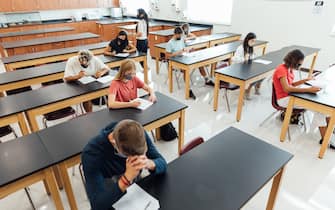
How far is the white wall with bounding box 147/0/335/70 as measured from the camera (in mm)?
4926

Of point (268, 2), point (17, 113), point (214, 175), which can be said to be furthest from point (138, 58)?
point (268, 2)

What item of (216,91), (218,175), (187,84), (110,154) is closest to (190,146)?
(218,175)

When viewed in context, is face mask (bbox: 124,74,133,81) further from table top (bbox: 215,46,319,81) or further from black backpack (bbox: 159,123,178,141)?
table top (bbox: 215,46,319,81)

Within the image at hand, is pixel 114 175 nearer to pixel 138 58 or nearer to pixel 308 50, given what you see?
pixel 138 58

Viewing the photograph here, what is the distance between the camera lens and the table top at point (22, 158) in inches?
57.0

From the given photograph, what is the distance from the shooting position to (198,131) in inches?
126

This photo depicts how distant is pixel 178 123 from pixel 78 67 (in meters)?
1.58

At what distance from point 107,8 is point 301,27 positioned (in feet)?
23.0

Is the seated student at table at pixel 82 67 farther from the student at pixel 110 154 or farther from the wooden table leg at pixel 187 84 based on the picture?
the student at pixel 110 154

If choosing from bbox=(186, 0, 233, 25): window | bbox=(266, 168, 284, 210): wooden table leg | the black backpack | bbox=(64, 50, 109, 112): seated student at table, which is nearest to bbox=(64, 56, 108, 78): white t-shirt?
bbox=(64, 50, 109, 112): seated student at table

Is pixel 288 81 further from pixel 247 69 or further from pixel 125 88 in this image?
pixel 125 88

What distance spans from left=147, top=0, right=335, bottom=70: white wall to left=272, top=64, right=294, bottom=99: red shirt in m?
2.93

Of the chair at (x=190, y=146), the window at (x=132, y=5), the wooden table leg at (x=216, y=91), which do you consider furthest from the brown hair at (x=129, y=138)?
the window at (x=132, y=5)

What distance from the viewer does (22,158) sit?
1584mm
